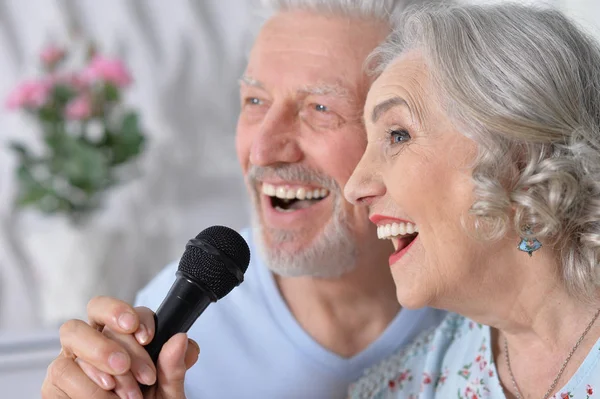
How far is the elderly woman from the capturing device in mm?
1056

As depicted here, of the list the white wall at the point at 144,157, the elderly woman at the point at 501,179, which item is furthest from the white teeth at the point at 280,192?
the white wall at the point at 144,157

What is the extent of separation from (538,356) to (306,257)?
1.51 feet

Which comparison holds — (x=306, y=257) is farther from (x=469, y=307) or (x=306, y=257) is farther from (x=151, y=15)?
(x=151, y=15)

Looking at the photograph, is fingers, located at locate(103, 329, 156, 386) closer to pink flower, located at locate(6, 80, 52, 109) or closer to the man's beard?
the man's beard

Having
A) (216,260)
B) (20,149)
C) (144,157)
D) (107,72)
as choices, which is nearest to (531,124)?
(216,260)

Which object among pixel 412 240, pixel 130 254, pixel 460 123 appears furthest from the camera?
pixel 130 254

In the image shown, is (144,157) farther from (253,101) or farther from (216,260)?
(216,260)

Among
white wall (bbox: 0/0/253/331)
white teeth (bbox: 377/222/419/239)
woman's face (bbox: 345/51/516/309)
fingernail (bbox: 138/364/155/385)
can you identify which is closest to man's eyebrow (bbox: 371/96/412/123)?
woman's face (bbox: 345/51/516/309)

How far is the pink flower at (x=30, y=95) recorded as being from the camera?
7.59 ft

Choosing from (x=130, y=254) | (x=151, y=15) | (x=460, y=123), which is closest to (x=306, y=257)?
(x=460, y=123)

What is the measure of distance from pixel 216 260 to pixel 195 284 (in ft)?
0.15

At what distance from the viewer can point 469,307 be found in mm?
1137

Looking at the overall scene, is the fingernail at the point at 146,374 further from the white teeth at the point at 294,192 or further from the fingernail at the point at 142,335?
the white teeth at the point at 294,192

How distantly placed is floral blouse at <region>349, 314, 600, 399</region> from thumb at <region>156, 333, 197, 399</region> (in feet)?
1.41
